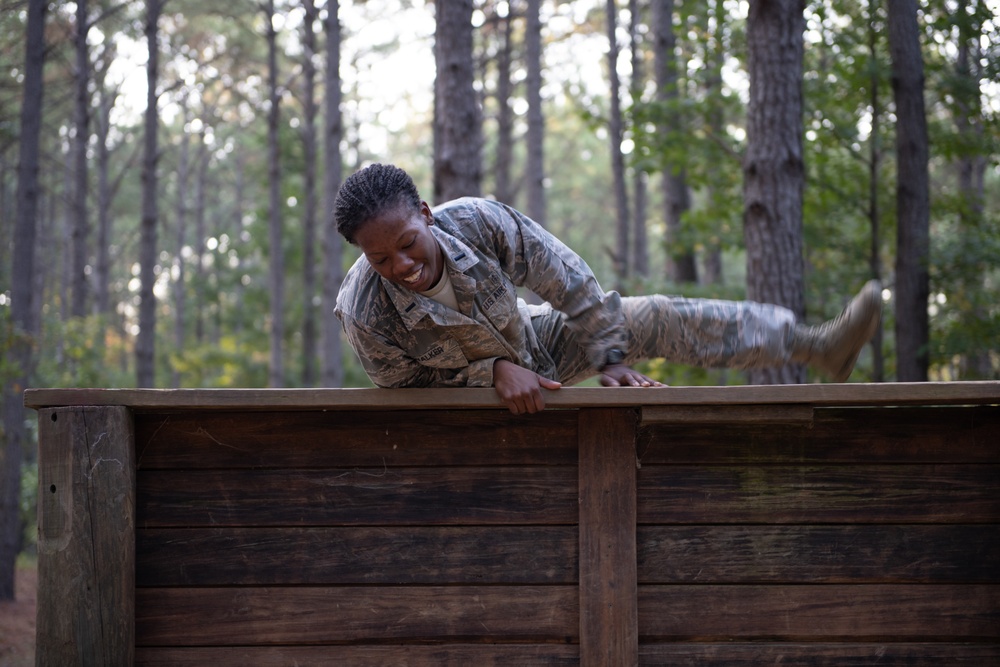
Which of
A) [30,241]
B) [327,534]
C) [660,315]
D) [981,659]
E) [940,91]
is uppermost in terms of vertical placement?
[940,91]

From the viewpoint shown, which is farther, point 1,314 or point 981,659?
point 1,314

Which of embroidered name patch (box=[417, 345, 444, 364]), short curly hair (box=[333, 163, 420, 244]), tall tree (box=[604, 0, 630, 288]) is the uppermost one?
tall tree (box=[604, 0, 630, 288])

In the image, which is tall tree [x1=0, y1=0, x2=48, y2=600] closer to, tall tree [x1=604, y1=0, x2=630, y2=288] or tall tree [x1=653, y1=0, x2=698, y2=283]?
tall tree [x1=653, y1=0, x2=698, y2=283]

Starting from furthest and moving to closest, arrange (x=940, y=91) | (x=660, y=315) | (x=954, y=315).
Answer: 1. (x=954, y=315)
2. (x=940, y=91)
3. (x=660, y=315)

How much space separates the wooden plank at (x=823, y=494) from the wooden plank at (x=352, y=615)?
1.53ft

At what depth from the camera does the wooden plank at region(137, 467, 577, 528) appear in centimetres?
300

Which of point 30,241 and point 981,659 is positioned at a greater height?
point 30,241

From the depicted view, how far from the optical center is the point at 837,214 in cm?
1127

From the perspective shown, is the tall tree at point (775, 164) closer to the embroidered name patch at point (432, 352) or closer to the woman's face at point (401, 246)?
the embroidered name patch at point (432, 352)

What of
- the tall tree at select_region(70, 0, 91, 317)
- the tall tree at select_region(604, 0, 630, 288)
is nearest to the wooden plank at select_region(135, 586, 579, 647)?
the tall tree at select_region(70, 0, 91, 317)

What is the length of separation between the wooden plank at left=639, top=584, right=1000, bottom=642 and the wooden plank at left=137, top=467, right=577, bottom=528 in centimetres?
45

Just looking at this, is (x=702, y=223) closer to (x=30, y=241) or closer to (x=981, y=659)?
(x=30, y=241)

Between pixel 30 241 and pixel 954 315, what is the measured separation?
10.6 meters

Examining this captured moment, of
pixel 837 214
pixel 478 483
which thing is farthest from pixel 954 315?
pixel 478 483
